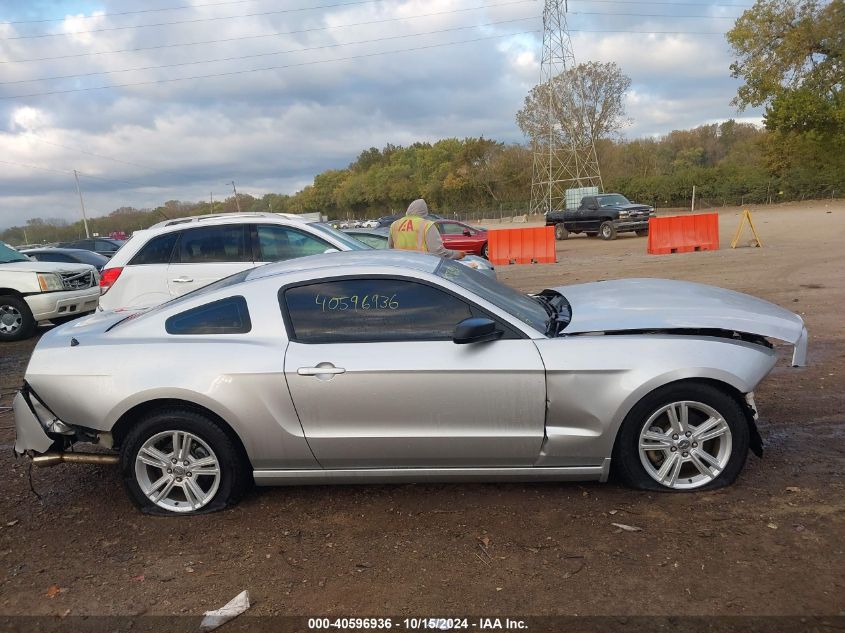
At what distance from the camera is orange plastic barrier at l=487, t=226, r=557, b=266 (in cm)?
1803

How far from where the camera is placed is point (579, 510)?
348cm

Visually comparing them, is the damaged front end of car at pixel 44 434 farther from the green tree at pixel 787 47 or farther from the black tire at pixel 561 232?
the green tree at pixel 787 47

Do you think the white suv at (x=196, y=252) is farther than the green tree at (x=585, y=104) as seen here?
No

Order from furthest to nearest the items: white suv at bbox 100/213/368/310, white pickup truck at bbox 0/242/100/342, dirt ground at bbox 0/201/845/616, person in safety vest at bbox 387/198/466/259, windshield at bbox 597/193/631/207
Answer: windshield at bbox 597/193/631/207
white pickup truck at bbox 0/242/100/342
person in safety vest at bbox 387/198/466/259
white suv at bbox 100/213/368/310
dirt ground at bbox 0/201/845/616

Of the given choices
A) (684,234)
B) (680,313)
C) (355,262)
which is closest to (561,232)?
(684,234)

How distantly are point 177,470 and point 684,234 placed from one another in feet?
55.3

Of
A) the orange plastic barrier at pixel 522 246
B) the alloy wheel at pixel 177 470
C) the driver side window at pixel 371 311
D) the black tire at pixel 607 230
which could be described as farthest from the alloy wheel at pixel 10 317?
the black tire at pixel 607 230

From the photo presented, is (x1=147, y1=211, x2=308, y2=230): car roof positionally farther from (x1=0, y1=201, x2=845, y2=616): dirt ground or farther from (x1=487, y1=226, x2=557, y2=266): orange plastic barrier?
(x1=487, y1=226, x2=557, y2=266): orange plastic barrier

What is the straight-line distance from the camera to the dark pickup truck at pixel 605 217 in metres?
24.8

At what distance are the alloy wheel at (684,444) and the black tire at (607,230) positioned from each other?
2260 centimetres

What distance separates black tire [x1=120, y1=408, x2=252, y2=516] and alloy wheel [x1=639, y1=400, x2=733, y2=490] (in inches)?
94.1

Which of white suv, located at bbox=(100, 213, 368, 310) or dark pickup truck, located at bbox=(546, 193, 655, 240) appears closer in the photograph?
white suv, located at bbox=(100, 213, 368, 310)

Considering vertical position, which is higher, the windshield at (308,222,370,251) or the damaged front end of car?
the windshield at (308,222,370,251)

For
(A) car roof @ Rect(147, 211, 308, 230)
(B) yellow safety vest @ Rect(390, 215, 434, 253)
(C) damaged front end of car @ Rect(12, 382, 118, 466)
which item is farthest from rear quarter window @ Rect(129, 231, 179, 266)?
(C) damaged front end of car @ Rect(12, 382, 118, 466)
